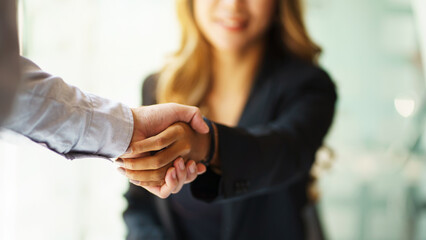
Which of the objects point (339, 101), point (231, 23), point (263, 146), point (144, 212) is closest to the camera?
point (263, 146)

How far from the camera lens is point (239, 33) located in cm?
75

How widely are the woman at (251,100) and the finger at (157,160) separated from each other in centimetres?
14

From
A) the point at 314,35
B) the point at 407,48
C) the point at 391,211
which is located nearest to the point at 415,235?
the point at 391,211

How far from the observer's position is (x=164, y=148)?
53 cm

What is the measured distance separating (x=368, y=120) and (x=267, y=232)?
0.91 meters

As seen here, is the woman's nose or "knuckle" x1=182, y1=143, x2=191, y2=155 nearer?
"knuckle" x1=182, y1=143, x2=191, y2=155

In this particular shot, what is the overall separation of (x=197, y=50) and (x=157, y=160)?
1.23ft

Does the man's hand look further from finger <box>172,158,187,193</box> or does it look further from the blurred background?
the blurred background

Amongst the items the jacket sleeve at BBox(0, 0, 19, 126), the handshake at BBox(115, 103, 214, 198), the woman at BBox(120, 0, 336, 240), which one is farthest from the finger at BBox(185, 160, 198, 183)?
the jacket sleeve at BBox(0, 0, 19, 126)

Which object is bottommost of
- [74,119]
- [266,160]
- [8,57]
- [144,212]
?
[144,212]

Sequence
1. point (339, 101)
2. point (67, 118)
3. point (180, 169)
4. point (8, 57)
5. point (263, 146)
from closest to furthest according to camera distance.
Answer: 1. point (8, 57)
2. point (67, 118)
3. point (180, 169)
4. point (263, 146)
5. point (339, 101)

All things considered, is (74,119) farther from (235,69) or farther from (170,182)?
(235,69)

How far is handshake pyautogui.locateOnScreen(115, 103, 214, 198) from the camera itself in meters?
0.51

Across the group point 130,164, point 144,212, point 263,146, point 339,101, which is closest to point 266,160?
point 263,146
